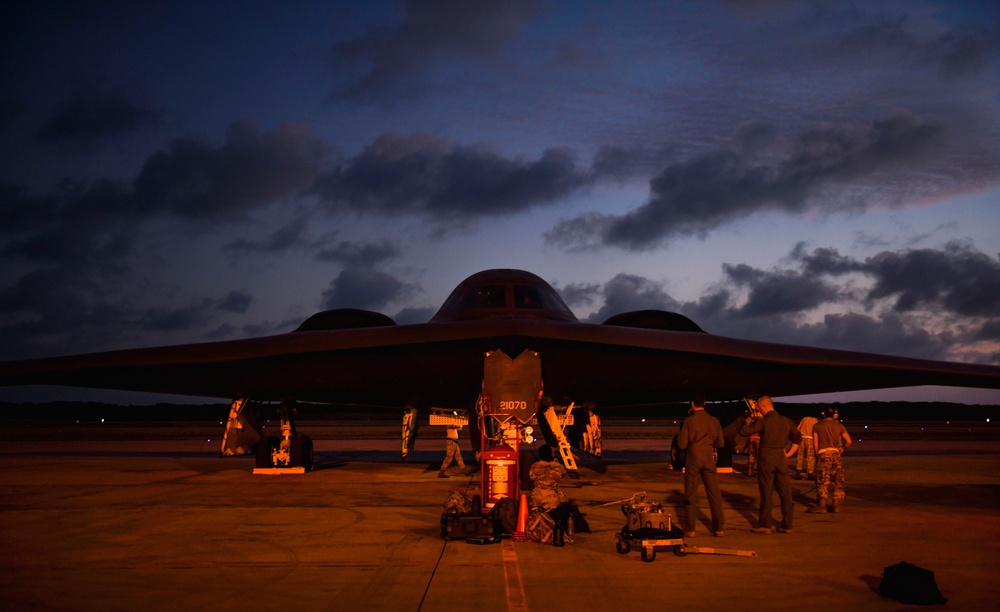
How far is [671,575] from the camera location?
18.6 ft

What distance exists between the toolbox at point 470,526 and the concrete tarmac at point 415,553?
115 millimetres

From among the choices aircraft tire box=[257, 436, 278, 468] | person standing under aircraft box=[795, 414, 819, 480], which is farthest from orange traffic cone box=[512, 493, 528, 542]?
aircraft tire box=[257, 436, 278, 468]

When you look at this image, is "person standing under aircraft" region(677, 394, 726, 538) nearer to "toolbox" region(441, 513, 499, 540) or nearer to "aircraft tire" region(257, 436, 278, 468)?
"toolbox" region(441, 513, 499, 540)

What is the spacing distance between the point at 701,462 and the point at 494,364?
10.0ft

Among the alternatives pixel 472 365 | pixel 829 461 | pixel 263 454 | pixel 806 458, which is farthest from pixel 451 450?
pixel 829 461

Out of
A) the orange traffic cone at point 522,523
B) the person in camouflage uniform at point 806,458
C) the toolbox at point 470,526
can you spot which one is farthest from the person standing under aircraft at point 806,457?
the toolbox at point 470,526

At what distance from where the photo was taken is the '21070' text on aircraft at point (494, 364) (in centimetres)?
1064

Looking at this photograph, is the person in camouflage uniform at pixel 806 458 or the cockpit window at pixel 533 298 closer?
the cockpit window at pixel 533 298

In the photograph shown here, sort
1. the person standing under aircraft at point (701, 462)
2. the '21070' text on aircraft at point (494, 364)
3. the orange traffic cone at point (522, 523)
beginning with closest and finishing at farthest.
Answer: the orange traffic cone at point (522, 523)
the person standing under aircraft at point (701, 462)
the '21070' text on aircraft at point (494, 364)

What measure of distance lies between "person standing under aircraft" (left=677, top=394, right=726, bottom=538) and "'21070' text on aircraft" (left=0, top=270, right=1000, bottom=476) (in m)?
2.21

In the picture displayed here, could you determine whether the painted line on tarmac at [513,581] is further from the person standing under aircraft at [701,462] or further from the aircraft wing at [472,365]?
the aircraft wing at [472,365]

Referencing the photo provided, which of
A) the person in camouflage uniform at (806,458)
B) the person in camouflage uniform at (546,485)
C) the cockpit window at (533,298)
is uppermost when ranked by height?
the cockpit window at (533,298)

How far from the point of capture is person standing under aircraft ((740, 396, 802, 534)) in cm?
766

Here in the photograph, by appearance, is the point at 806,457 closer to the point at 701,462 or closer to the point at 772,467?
the point at 772,467
